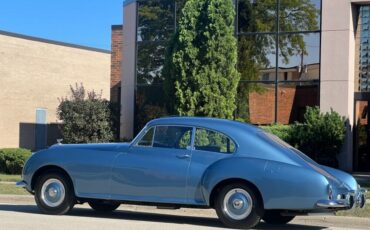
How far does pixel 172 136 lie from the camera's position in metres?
10.4

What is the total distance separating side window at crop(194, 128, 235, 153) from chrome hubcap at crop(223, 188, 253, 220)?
67 centimetres

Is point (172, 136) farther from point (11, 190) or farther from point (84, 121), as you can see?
point (84, 121)

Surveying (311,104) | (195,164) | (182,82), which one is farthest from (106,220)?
(311,104)

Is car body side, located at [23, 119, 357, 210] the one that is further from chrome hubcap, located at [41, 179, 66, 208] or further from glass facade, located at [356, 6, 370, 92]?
glass facade, located at [356, 6, 370, 92]

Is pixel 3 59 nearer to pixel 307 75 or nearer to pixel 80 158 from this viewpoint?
pixel 307 75

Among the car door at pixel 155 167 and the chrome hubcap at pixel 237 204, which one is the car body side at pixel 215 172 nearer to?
the car door at pixel 155 167

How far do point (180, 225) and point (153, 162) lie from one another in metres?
1.10

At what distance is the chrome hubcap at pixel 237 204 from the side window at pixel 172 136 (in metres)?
1.13

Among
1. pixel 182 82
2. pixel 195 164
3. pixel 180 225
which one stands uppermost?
pixel 182 82

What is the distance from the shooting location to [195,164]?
9.91 meters

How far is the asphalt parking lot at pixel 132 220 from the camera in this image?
9852 mm

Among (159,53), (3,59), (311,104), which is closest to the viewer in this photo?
(311,104)

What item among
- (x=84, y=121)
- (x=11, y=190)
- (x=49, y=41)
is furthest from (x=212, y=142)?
(x=49, y=41)

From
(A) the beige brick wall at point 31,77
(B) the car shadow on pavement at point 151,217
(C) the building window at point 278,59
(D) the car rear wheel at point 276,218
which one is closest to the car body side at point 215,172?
(B) the car shadow on pavement at point 151,217
